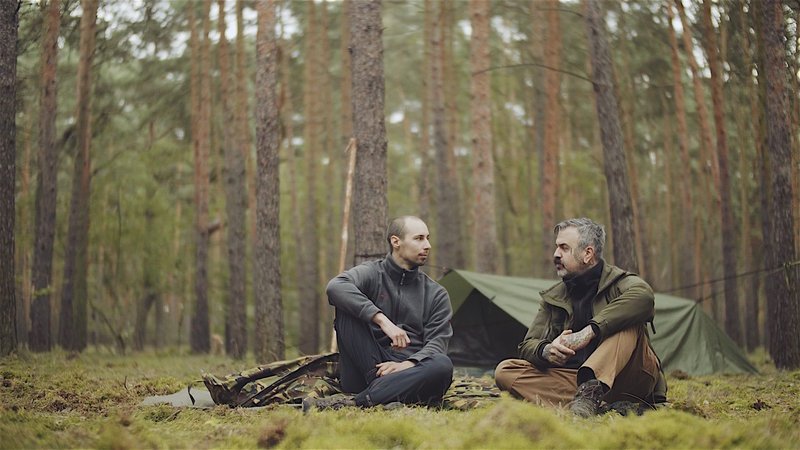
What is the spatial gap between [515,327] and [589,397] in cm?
405

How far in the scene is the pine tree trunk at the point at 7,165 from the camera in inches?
316

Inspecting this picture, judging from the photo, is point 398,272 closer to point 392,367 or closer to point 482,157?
point 392,367

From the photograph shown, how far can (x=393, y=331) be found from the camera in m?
5.21

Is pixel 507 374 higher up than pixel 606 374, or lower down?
lower down

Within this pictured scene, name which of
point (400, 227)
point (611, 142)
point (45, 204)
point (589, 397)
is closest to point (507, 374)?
point (589, 397)

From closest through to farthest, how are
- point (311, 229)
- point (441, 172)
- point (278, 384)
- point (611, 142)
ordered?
point (278, 384), point (611, 142), point (441, 172), point (311, 229)

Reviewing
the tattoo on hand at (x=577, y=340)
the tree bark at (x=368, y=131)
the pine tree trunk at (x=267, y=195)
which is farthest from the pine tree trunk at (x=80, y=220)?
the tattoo on hand at (x=577, y=340)

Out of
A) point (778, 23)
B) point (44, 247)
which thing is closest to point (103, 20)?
point (44, 247)

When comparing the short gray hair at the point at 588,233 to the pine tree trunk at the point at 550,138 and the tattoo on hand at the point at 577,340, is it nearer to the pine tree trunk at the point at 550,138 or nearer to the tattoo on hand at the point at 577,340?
the tattoo on hand at the point at 577,340

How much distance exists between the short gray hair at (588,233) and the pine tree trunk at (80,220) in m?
10.4

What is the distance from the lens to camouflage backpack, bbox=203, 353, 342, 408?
5680mm

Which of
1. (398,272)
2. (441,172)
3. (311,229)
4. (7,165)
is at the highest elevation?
(441,172)

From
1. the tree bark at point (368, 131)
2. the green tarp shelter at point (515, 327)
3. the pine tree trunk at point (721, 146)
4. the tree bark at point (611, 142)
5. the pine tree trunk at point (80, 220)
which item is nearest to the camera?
the tree bark at point (368, 131)

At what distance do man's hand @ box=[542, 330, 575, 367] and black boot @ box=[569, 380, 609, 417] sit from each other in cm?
22
